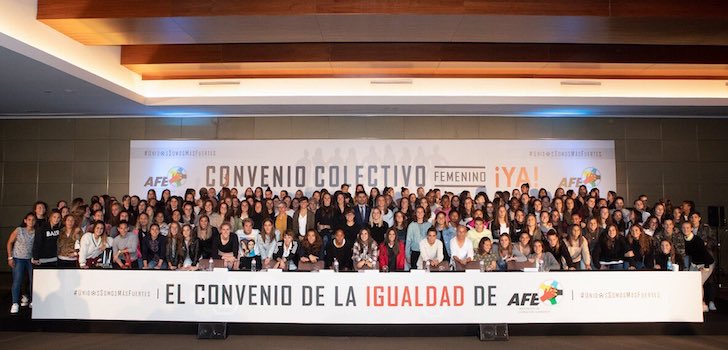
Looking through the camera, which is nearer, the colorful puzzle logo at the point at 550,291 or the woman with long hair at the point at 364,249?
the colorful puzzle logo at the point at 550,291

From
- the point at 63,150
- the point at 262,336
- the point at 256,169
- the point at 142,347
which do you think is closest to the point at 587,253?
the point at 262,336

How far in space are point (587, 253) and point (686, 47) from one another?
3845 mm

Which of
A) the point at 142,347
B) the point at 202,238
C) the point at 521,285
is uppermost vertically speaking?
the point at 202,238

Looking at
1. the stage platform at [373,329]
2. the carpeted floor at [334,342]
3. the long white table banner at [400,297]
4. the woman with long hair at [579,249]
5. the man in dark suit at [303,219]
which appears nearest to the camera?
the carpeted floor at [334,342]

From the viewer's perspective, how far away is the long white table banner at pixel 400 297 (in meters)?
5.96

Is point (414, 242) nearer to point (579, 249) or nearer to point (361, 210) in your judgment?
point (361, 210)

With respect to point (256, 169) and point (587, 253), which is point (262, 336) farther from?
point (256, 169)

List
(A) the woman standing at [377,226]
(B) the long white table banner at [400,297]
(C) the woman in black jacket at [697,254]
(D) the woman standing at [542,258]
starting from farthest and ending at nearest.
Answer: (A) the woman standing at [377,226], (C) the woman in black jacket at [697,254], (D) the woman standing at [542,258], (B) the long white table banner at [400,297]

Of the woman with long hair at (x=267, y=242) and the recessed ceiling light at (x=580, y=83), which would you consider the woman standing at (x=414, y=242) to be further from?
the recessed ceiling light at (x=580, y=83)

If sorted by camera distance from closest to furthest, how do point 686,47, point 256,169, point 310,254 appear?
point 310,254, point 686,47, point 256,169

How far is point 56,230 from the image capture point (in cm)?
741

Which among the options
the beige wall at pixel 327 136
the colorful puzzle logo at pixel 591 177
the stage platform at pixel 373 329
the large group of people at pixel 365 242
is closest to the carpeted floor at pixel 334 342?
the stage platform at pixel 373 329

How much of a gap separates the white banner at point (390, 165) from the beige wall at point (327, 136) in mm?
199

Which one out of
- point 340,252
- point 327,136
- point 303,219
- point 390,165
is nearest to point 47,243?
point 303,219
